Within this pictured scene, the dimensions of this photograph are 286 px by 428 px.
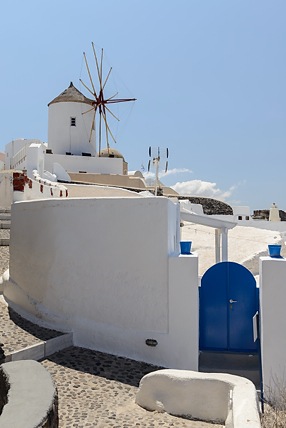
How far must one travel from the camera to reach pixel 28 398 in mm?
2754

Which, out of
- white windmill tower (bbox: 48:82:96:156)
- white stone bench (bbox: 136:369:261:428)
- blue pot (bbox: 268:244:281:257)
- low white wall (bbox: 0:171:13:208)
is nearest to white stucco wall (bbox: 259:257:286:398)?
blue pot (bbox: 268:244:281:257)

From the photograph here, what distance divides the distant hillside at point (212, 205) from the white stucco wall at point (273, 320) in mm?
26663

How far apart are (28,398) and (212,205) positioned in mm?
31151

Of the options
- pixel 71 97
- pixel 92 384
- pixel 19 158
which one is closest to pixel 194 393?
pixel 92 384

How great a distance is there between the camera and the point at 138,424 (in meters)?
4.18

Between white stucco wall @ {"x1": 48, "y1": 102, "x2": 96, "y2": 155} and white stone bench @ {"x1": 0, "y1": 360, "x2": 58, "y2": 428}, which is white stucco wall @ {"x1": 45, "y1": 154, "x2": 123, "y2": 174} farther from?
white stone bench @ {"x1": 0, "y1": 360, "x2": 58, "y2": 428}

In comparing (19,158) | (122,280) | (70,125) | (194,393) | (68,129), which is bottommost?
(194,393)

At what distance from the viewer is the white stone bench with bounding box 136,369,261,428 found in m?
4.32

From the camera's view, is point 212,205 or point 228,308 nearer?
point 228,308

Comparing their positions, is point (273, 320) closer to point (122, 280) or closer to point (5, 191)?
point (122, 280)

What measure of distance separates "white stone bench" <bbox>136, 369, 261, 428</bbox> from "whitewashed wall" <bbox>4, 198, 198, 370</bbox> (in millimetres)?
1128

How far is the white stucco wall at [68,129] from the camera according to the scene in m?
35.7

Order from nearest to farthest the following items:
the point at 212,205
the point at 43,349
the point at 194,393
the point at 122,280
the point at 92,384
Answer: the point at 194,393 → the point at 92,384 → the point at 43,349 → the point at 122,280 → the point at 212,205

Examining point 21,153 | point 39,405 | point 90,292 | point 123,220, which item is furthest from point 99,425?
point 21,153
